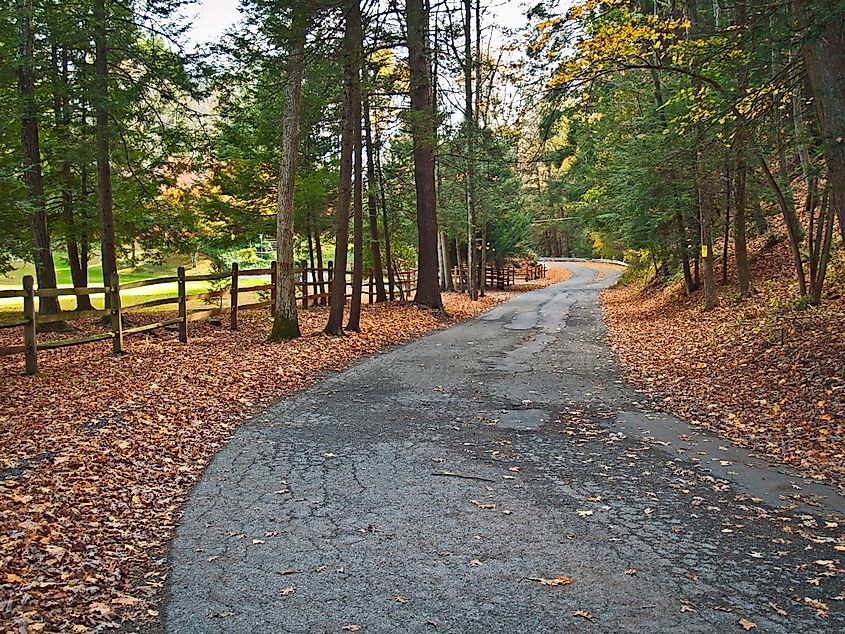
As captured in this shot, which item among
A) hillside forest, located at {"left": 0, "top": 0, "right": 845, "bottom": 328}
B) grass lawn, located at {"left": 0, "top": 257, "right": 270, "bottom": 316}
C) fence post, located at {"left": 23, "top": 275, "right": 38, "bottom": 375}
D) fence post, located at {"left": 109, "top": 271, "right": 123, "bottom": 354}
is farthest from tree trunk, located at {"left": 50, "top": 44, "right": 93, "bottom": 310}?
fence post, located at {"left": 23, "top": 275, "right": 38, "bottom": 375}

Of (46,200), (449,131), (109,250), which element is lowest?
(109,250)

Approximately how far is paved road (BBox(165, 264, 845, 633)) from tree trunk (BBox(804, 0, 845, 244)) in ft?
10.2

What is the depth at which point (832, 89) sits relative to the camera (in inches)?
270

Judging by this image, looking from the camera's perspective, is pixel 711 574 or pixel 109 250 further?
pixel 109 250

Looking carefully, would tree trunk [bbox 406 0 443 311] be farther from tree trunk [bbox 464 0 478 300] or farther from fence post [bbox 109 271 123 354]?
fence post [bbox 109 271 123 354]

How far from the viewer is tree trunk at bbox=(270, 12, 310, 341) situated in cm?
1212

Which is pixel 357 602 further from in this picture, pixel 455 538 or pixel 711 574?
pixel 711 574

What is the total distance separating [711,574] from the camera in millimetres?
3715

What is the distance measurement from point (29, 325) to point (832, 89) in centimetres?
981

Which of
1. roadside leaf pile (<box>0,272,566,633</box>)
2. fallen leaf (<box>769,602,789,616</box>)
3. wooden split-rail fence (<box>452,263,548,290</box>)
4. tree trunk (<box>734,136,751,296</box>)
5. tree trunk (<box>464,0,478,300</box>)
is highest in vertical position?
tree trunk (<box>464,0,478,300</box>)

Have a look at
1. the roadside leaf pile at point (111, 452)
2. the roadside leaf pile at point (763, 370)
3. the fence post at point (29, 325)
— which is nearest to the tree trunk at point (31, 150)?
the roadside leaf pile at point (111, 452)

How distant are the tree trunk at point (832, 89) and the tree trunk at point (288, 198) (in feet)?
25.9

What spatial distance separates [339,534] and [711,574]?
7.21 feet

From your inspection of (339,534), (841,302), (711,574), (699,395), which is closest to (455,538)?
(339,534)
